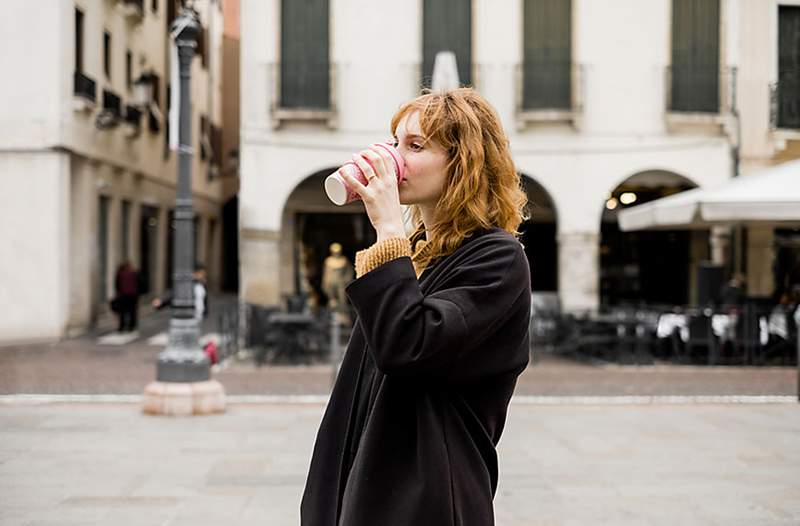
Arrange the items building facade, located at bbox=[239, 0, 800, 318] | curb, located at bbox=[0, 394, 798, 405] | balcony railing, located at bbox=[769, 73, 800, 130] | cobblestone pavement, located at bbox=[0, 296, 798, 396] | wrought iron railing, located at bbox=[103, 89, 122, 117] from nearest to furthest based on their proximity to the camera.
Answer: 1. curb, located at bbox=[0, 394, 798, 405]
2. cobblestone pavement, located at bbox=[0, 296, 798, 396]
3. building facade, located at bbox=[239, 0, 800, 318]
4. balcony railing, located at bbox=[769, 73, 800, 130]
5. wrought iron railing, located at bbox=[103, 89, 122, 117]

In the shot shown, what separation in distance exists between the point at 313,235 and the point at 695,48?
8.34m

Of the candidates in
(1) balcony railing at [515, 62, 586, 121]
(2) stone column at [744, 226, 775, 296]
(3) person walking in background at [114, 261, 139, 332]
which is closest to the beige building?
(3) person walking in background at [114, 261, 139, 332]

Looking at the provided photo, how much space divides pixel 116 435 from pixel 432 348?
7.54m

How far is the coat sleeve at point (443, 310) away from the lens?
2004 mm

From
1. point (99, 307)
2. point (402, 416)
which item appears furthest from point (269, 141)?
point (402, 416)

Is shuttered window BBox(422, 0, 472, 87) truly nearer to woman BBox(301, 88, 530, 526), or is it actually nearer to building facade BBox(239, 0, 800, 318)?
building facade BBox(239, 0, 800, 318)

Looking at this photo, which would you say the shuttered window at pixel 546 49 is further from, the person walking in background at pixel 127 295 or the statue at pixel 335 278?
the person walking in background at pixel 127 295

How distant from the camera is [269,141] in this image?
19.4m

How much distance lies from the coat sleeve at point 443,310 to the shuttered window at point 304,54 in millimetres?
17267

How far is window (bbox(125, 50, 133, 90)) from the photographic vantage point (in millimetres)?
26203

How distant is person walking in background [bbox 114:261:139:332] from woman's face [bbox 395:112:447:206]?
20.4 metres

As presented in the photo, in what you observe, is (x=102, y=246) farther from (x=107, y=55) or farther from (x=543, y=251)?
(x=543, y=251)

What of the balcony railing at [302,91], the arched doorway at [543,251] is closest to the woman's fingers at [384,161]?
the balcony railing at [302,91]

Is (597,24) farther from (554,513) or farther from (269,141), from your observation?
(554,513)
